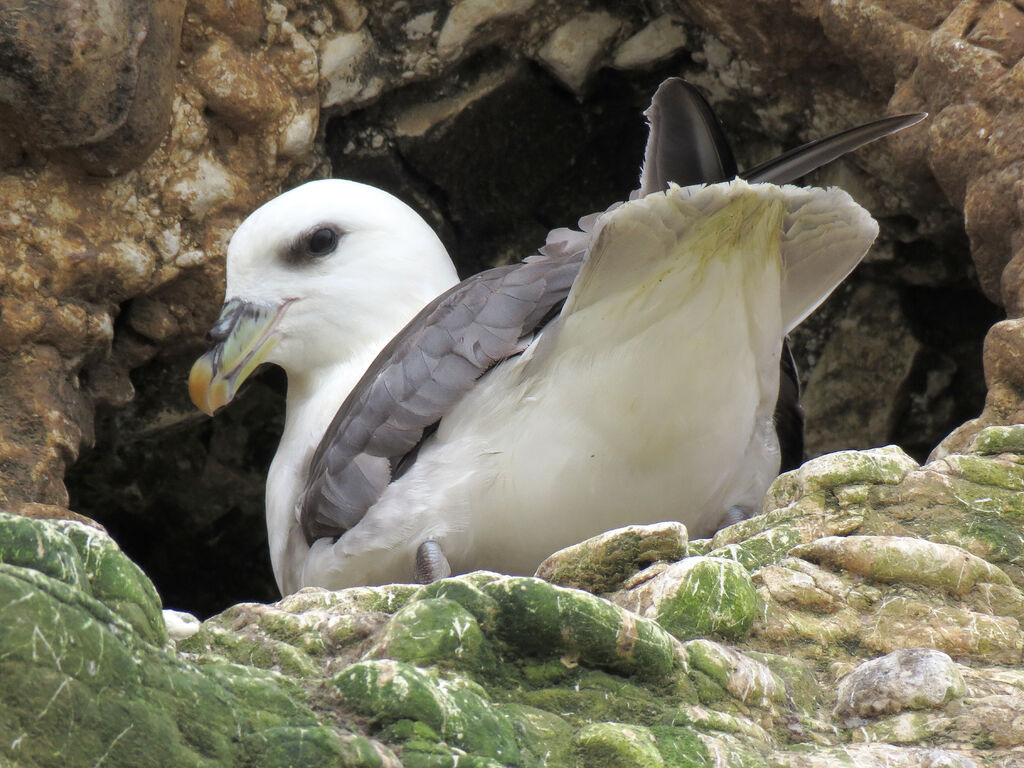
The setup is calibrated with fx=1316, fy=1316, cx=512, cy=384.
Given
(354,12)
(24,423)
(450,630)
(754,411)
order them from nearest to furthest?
(450,630) < (754,411) < (24,423) < (354,12)

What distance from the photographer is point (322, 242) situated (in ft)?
10.5

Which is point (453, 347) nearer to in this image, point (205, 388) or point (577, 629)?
point (205, 388)

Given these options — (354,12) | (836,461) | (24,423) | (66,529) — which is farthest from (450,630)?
(354,12)

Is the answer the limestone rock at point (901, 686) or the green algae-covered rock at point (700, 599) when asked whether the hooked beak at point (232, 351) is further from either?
the limestone rock at point (901, 686)

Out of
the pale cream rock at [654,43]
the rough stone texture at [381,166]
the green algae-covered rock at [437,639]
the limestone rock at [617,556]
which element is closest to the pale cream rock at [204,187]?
the rough stone texture at [381,166]

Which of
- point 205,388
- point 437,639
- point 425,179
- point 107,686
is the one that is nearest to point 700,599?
point 437,639

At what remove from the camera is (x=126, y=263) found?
345 centimetres

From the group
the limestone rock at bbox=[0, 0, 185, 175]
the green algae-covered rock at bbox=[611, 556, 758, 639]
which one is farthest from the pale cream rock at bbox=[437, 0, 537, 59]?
the green algae-covered rock at bbox=[611, 556, 758, 639]

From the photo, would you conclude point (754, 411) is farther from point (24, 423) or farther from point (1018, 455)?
point (24, 423)

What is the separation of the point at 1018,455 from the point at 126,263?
88.6 inches

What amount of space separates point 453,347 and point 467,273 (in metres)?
1.77

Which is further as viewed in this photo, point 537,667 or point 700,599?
point 700,599

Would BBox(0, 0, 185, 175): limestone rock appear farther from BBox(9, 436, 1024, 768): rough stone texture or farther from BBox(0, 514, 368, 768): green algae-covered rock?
BBox(0, 514, 368, 768): green algae-covered rock

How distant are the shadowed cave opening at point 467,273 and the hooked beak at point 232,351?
753mm
